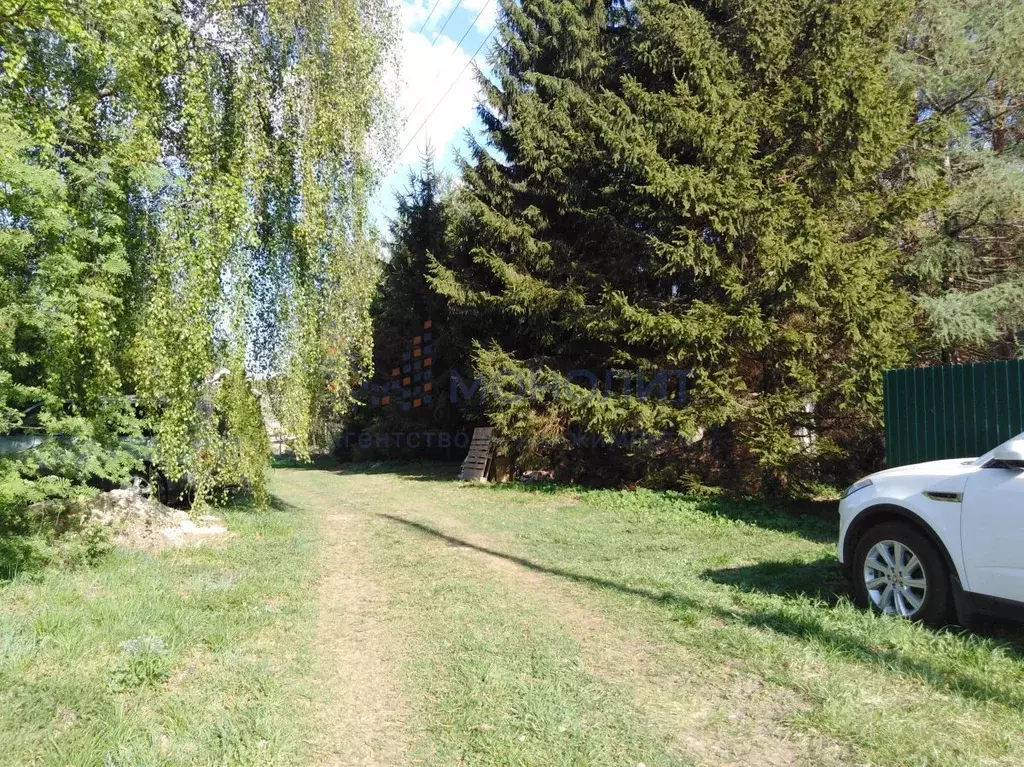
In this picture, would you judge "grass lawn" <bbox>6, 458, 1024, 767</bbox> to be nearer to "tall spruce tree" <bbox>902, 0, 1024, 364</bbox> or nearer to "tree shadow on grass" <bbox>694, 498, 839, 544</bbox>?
"tree shadow on grass" <bbox>694, 498, 839, 544</bbox>

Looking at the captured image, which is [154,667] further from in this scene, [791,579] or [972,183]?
[972,183]

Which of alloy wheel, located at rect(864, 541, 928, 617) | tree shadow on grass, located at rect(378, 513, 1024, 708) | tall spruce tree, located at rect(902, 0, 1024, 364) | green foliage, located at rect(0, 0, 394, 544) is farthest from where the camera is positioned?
tall spruce tree, located at rect(902, 0, 1024, 364)

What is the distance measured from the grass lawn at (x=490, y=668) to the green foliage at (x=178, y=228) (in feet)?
6.11

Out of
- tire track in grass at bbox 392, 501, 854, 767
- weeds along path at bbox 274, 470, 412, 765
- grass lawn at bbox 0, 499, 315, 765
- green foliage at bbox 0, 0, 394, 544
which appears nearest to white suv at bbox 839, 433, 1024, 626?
tire track in grass at bbox 392, 501, 854, 767

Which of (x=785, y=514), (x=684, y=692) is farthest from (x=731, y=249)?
(x=684, y=692)

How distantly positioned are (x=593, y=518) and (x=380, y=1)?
29.5 ft

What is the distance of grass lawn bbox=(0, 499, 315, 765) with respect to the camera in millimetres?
3123

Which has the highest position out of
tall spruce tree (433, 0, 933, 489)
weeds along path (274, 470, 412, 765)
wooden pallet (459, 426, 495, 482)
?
tall spruce tree (433, 0, 933, 489)

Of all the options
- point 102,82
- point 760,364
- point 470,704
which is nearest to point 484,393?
point 760,364

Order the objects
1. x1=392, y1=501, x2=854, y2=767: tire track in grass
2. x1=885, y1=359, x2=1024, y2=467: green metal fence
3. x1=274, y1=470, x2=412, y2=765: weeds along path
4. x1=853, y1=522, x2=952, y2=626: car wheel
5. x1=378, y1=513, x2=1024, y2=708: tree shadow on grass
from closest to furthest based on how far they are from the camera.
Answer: x1=392, y1=501, x2=854, y2=767: tire track in grass, x1=274, y1=470, x2=412, y2=765: weeds along path, x1=378, y1=513, x2=1024, y2=708: tree shadow on grass, x1=853, y1=522, x2=952, y2=626: car wheel, x1=885, y1=359, x2=1024, y2=467: green metal fence

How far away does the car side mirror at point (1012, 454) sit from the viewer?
3.88 meters

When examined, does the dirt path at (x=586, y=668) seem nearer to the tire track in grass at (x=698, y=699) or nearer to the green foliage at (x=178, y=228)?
the tire track in grass at (x=698, y=699)

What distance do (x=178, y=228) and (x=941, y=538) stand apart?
809 cm

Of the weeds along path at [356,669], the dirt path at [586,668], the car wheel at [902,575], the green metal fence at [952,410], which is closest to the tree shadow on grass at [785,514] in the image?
the green metal fence at [952,410]
